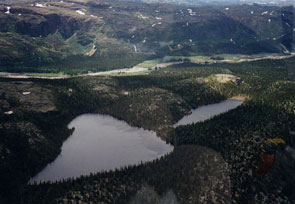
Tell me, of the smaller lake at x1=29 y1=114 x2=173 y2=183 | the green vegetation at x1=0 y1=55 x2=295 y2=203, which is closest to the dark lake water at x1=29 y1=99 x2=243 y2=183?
the smaller lake at x1=29 y1=114 x2=173 y2=183

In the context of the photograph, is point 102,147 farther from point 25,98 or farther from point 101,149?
point 25,98

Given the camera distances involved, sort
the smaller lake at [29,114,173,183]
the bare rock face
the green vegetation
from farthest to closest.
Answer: the bare rock face, the smaller lake at [29,114,173,183], the green vegetation

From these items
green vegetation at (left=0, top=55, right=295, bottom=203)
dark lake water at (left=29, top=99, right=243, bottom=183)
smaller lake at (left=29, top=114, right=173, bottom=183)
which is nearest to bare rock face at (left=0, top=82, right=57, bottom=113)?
green vegetation at (left=0, top=55, right=295, bottom=203)

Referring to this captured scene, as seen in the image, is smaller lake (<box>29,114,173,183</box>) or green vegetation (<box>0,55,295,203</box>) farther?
smaller lake (<box>29,114,173,183</box>)

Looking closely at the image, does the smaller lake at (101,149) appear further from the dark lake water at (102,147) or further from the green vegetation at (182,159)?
the green vegetation at (182,159)

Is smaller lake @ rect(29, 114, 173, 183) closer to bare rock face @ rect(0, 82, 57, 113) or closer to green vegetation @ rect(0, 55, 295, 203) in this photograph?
green vegetation @ rect(0, 55, 295, 203)

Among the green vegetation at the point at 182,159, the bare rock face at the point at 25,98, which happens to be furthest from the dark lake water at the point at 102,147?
the bare rock face at the point at 25,98

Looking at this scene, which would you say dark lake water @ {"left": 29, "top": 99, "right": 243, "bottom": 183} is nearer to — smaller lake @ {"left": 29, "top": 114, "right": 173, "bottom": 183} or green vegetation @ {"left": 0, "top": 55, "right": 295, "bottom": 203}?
smaller lake @ {"left": 29, "top": 114, "right": 173, "bottom": 183}

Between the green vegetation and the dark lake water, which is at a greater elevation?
the green vegetation

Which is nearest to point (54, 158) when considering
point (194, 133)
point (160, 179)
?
point (160, 179)

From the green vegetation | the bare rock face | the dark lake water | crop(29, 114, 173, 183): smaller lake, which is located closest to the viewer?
the green vegetation
